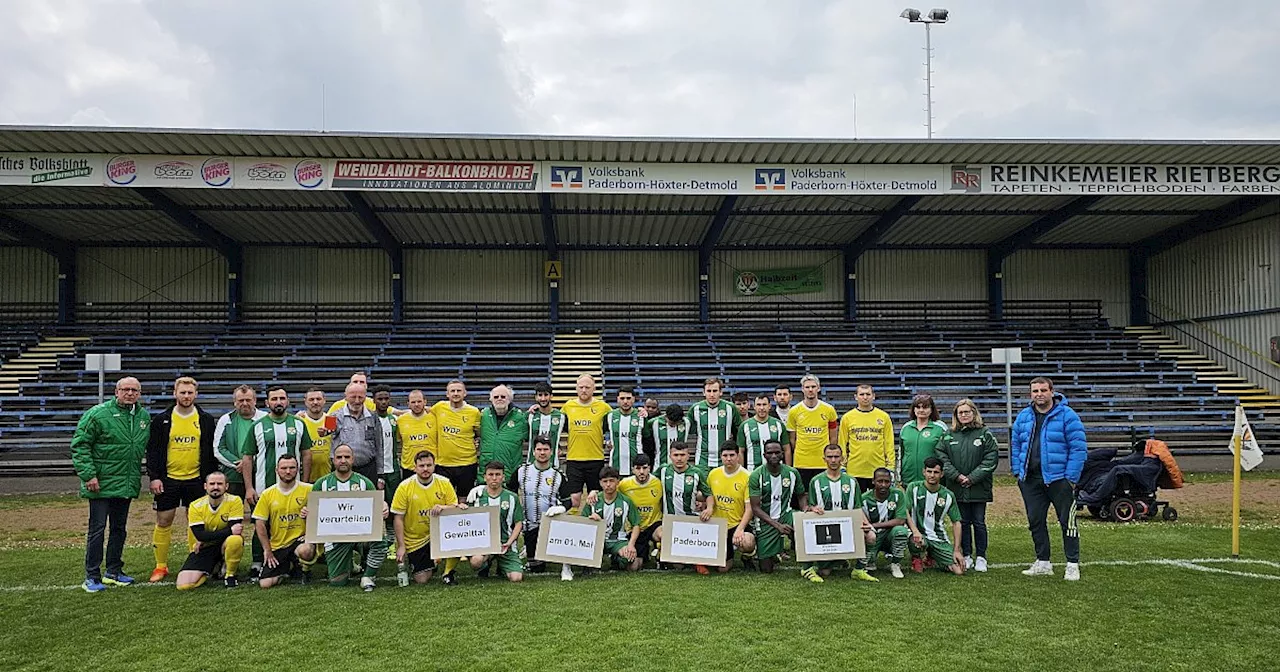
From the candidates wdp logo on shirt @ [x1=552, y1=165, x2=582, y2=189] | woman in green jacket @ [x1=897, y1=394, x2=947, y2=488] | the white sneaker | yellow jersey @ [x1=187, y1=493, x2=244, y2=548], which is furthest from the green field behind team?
wdp logo on shirt @ [x1=552, y1=165, x2=582, y2=189]

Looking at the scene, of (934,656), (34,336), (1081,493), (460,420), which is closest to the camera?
(934,656)

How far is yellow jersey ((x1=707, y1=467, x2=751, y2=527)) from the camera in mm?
7480

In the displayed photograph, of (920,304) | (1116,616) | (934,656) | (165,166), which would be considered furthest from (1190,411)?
(165,166)

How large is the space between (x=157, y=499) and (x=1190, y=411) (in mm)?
21240

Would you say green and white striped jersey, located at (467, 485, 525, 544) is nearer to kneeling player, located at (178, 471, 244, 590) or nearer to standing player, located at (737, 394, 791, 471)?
kneeling player, located at (178, 471, 244, 590)

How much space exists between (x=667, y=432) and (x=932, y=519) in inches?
106

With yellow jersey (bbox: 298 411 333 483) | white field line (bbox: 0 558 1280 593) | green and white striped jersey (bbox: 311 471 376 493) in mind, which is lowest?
white field line (bbox: 0 558 1280 593)

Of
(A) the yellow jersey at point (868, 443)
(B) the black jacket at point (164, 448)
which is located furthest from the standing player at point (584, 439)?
(B) the black jacket at point (164, 448)

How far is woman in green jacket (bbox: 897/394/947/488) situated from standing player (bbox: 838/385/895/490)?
243 mm

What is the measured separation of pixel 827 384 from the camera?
67.9ft

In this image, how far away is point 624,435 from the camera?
8.59 metres

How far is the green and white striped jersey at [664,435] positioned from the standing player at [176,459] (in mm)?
4127

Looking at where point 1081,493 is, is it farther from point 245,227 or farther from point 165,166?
point 245,227

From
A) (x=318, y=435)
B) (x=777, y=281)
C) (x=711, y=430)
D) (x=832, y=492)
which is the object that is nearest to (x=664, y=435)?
(x=711, y=430)
